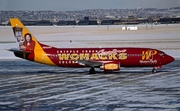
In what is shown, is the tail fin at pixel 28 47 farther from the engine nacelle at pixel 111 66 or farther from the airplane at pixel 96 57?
the engine nacelle at pixel 111 66

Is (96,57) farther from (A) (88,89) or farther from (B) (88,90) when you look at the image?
(B) (88,90)

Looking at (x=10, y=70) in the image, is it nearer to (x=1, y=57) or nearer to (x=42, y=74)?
(x=42, y=74)

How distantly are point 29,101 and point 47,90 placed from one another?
678 centimetres

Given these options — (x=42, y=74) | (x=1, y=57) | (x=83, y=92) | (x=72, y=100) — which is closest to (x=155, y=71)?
(x=42, y=74)

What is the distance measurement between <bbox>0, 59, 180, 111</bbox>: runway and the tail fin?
2251 mm

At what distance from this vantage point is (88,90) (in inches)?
1988

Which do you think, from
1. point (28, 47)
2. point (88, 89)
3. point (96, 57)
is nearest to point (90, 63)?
point (96, 57)

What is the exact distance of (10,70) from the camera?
71562 millimetres

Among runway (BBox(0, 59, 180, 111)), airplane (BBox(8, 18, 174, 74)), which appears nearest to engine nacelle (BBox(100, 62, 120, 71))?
airplane (BBox(8, 18, 174, 74))

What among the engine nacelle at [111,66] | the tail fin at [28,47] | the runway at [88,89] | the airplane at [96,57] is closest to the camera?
the runway at [88,89]

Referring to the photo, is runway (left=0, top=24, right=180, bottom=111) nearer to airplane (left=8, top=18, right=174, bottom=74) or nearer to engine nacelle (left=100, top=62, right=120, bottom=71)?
engine nacelle (left=100, top=62, right=120, bottom=71)

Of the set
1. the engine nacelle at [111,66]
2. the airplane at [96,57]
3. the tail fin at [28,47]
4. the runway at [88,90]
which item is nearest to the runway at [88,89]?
the runway at [88,90]

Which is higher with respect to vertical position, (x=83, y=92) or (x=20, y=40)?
(x=20, y=40)

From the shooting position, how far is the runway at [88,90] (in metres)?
41.6
